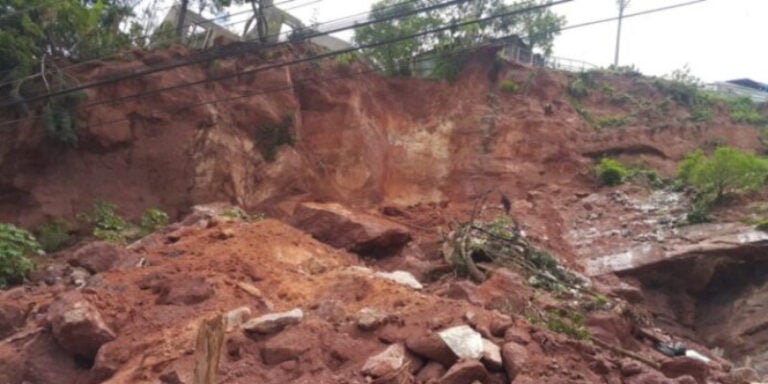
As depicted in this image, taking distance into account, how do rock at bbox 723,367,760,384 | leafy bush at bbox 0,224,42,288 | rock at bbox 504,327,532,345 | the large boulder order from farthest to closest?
1. leafy bush at bbox 0,224,42,288
2. the large boulder
3. rock at bbox 723,367,760,384
4. rock at bbox 504,327,532,345

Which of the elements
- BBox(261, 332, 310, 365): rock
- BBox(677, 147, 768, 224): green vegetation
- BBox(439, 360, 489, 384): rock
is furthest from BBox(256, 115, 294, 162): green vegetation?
BBox(439, 360, 489, 384): rock

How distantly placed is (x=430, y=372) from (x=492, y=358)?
2.06 feet

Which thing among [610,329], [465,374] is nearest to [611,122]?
[610,329]

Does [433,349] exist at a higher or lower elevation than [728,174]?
lower

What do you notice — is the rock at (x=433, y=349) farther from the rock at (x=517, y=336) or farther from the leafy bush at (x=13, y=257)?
the leafy bush at (x=13, y=257)

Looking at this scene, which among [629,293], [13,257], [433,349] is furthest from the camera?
[629,293]

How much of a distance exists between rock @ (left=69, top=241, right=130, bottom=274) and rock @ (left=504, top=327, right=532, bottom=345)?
5978 millimetres

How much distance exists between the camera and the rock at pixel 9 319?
898 centimetres

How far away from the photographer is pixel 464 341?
734 centimetres

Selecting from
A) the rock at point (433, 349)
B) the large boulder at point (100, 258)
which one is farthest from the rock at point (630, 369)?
the large boulder at point (100, 258)

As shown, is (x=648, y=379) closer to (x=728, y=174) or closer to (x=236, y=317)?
(x=236, y=317)

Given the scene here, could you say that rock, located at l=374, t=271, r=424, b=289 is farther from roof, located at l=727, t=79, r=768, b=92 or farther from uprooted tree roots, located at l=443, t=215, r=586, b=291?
roof, located at l=727, t=79, r=768, b=92

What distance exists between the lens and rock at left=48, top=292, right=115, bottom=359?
816 cm

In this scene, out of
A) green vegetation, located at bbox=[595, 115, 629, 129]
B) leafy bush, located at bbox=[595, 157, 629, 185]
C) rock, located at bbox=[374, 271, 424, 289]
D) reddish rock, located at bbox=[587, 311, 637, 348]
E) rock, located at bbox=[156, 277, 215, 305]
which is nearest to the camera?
rock, located at bbox=[156, 277, 215, 305]
